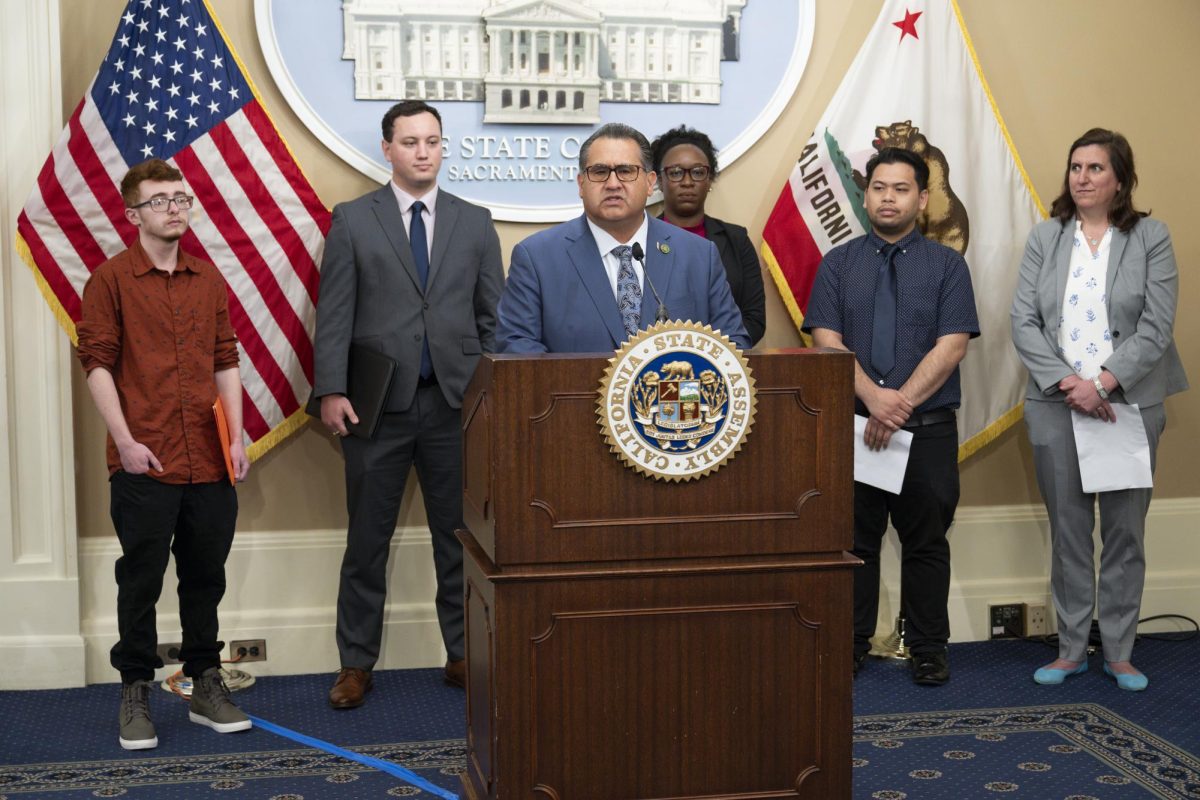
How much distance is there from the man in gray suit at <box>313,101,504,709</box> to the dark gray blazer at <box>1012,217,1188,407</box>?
1.80 m

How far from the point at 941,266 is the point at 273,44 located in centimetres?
234

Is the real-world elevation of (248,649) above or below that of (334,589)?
below

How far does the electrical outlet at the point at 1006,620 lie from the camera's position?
511 cm

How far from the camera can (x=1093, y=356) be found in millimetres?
4473

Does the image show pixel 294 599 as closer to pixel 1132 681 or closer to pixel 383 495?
pixel 383 495

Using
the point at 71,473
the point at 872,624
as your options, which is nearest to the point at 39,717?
the point at 71,473

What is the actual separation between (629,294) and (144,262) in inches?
67.3

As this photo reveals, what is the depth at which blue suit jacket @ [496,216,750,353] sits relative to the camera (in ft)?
9.25

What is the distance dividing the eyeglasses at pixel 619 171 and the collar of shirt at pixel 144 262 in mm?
1631

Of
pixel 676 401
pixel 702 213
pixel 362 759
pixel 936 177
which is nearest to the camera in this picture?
pixel 676 401

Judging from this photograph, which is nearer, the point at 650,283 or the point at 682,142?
the point at 650,283

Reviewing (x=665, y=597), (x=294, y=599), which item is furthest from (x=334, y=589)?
(x=665, y=597)

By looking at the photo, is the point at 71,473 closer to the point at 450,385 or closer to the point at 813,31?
the point at 450,385

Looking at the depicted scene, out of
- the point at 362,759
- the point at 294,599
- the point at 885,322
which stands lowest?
the point at 362,759
